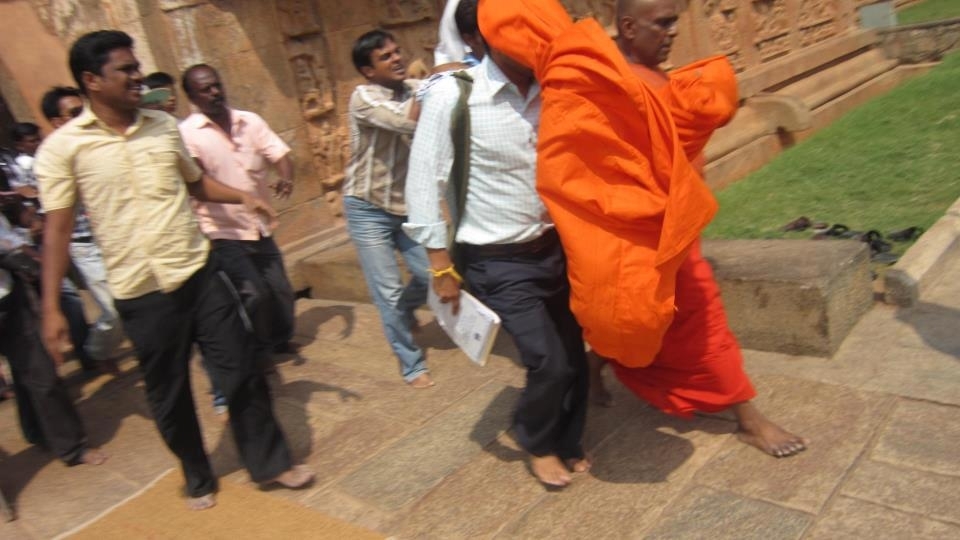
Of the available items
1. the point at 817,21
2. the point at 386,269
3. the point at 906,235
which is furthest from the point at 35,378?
the point at 817,21

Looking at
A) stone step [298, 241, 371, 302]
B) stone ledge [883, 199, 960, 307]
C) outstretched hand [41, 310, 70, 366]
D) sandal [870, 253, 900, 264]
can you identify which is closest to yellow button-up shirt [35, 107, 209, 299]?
outstretched hand [41, 310, 70, 366]

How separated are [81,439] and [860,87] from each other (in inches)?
440

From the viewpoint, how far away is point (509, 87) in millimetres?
2893

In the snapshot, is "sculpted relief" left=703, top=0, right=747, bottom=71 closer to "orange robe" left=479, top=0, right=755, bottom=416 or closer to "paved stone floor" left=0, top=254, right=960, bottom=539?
"paved stone floor" left=0, top=254, right=960, bottom=539

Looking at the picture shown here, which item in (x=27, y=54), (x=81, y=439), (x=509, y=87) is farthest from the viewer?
(x=27, y=54)

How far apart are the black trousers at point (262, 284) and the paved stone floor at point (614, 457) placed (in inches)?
13.7

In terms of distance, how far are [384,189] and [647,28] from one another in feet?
5.95

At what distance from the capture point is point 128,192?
3160 millimetres

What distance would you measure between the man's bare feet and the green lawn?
9.29ft

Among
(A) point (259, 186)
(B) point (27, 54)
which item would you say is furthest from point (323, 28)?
(A) point (259, 186)

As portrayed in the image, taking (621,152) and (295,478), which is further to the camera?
(295,478)

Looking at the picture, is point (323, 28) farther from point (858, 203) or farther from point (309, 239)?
point (858, 203)

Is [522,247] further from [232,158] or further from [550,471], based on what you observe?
[232,158]

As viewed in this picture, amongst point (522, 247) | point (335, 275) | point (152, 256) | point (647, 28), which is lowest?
point (335, 275)
